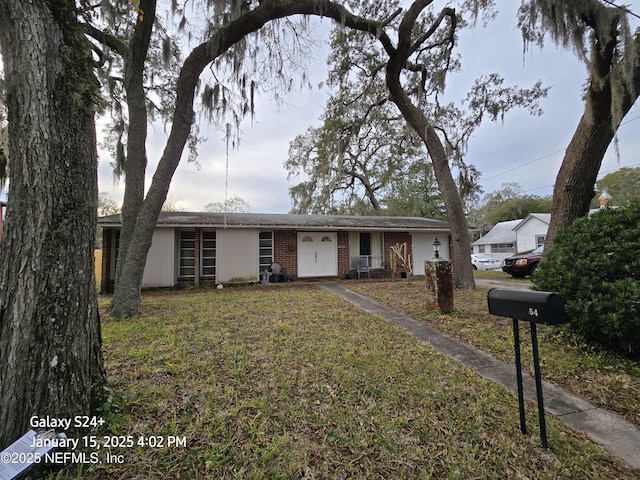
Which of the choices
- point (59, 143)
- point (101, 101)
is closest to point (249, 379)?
point (59, 143)

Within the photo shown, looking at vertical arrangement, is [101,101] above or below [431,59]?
below

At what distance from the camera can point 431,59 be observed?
31.1ft

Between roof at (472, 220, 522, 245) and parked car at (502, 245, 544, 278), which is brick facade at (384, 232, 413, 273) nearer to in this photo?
parked car at (502, 245, 544, 278)

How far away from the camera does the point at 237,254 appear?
10.6m

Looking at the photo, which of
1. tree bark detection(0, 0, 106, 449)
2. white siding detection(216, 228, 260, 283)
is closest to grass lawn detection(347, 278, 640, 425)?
tree bark detection(0, 0, 106, 449)

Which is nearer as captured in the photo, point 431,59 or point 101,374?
point 101,374

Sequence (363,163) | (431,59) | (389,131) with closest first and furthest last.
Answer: (431,59) → (389,131) → (363,163)

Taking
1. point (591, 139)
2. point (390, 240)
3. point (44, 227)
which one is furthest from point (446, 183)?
point (44, 227)

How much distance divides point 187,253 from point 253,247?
2.45 meters

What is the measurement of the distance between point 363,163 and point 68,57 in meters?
18.9

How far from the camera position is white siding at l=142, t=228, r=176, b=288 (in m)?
9.54

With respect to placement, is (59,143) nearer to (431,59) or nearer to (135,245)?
(135,245)

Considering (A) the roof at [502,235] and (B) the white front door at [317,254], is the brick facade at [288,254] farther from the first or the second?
(A) the roof at [502,235]

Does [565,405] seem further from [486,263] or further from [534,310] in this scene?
[486,263]
